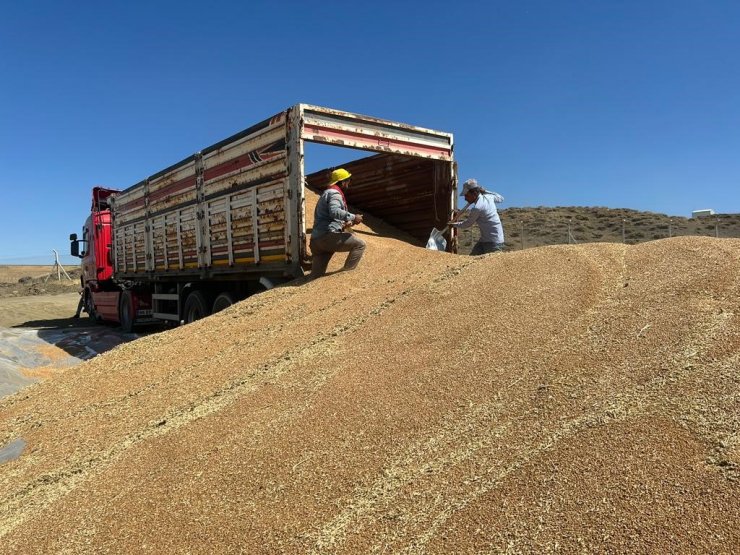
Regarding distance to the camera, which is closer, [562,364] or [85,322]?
[562,364]

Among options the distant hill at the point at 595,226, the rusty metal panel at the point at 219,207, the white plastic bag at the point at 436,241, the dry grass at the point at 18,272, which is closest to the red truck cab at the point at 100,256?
the rusty metal panel at the point at 219,207

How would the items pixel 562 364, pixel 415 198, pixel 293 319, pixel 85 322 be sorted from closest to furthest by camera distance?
pixel 562 364
pixel 293 319
pixel 415 198
pixel 85 322

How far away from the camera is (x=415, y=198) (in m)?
8.52

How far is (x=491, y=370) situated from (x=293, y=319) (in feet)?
8.48

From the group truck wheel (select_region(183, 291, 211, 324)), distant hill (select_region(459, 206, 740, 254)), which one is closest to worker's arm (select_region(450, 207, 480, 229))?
truck wheel (select_region(183, 291, 211, 324))

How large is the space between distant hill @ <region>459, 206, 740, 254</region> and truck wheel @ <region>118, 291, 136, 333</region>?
15.3 metres

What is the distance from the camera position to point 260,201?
7125 mm

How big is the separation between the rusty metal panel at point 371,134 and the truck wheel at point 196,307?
12.2ft

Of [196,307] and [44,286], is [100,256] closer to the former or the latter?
[196,307]

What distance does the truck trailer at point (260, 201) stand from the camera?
6.62 m

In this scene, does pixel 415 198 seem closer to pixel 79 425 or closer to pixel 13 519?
pixel 79 425

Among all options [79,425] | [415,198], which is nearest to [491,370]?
[79,425]

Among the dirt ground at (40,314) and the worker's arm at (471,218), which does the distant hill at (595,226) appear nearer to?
the dirt ground at (40,314)

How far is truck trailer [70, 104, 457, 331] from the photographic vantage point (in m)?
6.62
